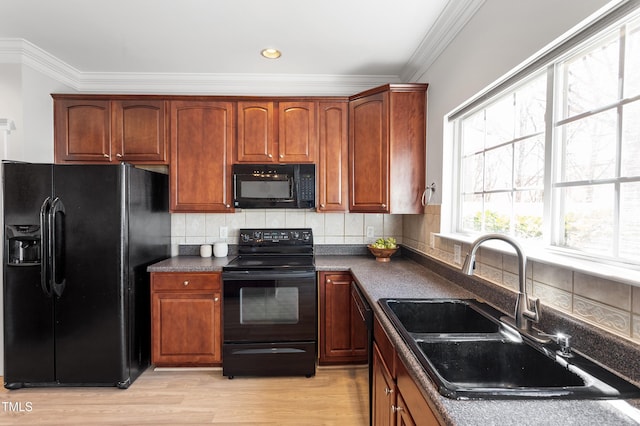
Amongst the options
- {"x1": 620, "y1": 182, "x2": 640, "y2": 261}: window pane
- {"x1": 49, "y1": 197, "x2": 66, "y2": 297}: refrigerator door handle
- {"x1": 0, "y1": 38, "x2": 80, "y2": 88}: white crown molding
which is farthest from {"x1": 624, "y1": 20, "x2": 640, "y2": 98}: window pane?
{"x1": 0, "y1": 38, "x2": 80, "y2": 88}: white crown molding

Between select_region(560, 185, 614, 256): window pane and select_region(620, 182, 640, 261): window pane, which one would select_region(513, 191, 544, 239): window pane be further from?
select_region(620, 182, 640, 261): window pane

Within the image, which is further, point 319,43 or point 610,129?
point 319,43

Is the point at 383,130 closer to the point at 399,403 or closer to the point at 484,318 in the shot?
the point at 484,318

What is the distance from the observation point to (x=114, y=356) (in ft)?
7.12

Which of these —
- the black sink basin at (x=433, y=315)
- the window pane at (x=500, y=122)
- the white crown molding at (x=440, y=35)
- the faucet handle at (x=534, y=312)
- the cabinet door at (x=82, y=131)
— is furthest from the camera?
the cabinet door at (x=82, y=131)

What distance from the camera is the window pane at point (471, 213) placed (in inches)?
75.0

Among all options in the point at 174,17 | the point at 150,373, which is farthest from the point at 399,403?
the point at 174,17

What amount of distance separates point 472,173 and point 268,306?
5.77ft

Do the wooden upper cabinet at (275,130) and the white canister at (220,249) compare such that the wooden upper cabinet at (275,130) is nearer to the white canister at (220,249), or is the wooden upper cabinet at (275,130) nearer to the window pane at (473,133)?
the white canister at (220,249)

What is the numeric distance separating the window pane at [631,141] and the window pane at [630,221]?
49 mm

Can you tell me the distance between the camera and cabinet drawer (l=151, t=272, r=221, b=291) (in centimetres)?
237

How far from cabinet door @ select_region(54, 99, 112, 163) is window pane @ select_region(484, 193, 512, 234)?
2.98 meters

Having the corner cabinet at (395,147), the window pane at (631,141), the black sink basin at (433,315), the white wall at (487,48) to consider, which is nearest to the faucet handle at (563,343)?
the black sink basin at (433,315)

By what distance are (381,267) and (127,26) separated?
2476mm
